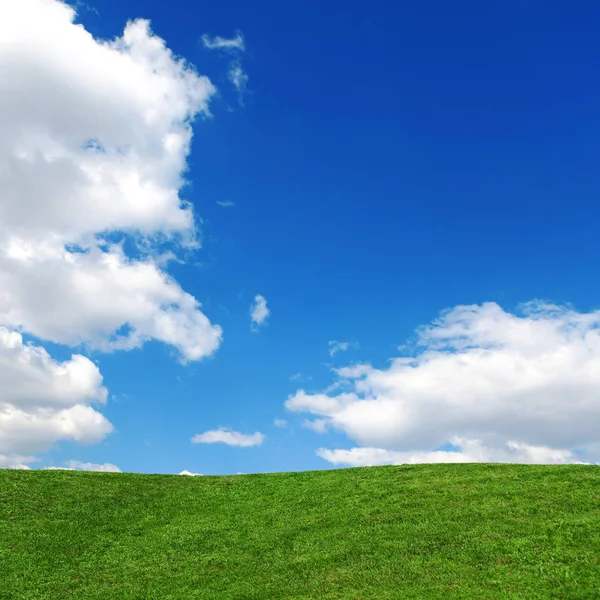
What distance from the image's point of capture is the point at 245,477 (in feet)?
125

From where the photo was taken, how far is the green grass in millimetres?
20938

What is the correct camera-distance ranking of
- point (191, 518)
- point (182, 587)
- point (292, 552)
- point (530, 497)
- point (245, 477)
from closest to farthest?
point (182, 587), point (292, 552), point (530, 497), point (191, 518), point (245, 477)

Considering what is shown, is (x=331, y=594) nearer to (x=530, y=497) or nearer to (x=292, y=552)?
(x=292, y=552)

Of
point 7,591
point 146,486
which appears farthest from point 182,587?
point 146,486

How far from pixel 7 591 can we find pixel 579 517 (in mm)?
23483

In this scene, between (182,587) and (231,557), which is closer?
(182,587)

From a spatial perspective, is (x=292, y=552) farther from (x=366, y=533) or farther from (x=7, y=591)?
(x=7, y=591)

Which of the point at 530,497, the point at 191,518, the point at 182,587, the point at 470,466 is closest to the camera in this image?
the point at 182,587

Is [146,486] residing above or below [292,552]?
above

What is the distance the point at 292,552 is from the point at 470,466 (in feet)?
48.0

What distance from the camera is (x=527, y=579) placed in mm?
19859

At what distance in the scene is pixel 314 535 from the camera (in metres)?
26.1

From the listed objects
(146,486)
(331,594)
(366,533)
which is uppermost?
(146,486)

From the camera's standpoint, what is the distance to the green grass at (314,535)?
20938mm
